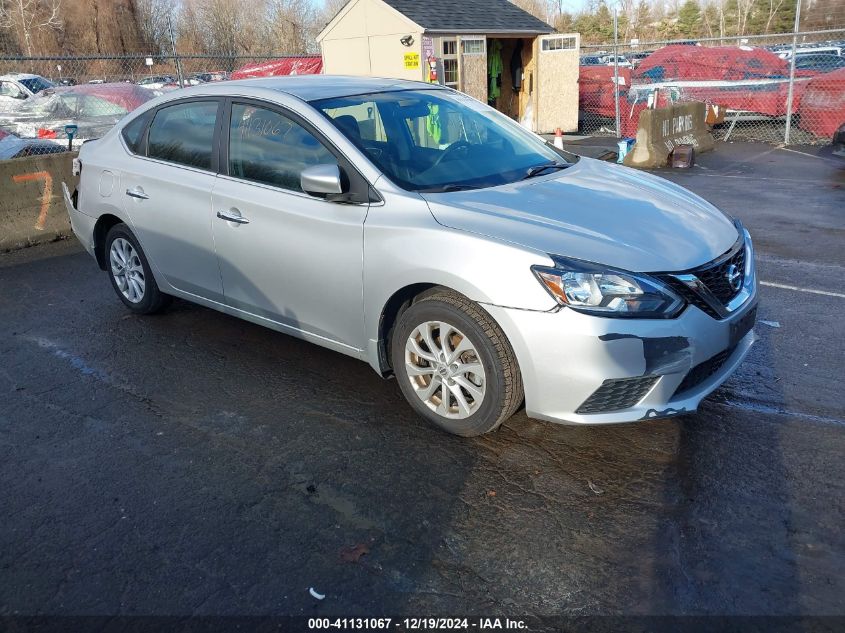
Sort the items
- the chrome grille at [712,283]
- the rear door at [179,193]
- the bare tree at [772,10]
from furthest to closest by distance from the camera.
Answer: the bare tree at [772,10]
the rear door at [179,193]
the chrome grille at [712,283]

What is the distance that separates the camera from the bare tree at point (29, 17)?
4028 cm

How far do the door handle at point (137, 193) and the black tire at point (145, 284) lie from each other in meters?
0.29

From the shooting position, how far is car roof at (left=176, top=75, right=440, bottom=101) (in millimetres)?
4508

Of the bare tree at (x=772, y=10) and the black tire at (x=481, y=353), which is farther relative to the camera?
the bare tree at (x=772, y=10)

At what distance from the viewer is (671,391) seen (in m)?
3.38

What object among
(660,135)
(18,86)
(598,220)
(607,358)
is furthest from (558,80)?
(18,86)

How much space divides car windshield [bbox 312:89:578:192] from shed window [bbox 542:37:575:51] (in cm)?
1246

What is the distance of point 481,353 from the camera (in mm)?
3500

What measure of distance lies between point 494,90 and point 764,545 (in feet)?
49.9

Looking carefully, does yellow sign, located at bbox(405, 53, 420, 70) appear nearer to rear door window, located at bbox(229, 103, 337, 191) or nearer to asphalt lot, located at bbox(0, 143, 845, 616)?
rear door window, located at bbox(229, 103, 337, 191)

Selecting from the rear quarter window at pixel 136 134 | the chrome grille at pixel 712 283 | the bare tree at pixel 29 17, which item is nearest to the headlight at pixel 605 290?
the chrome grille at pixel 712 283

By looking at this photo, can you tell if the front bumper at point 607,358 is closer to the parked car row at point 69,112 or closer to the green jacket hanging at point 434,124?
the green jacket hanging at point 434,124

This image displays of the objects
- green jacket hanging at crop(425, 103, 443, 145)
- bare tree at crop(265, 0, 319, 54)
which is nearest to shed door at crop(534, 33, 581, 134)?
green jacket hanging at crop(425, 103, 443, 145)

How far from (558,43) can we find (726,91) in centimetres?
398
